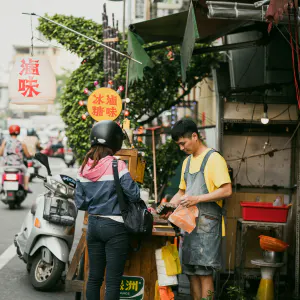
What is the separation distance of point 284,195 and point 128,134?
2.26 m

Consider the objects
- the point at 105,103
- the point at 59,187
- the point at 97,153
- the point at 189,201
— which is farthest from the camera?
the point at 105,103

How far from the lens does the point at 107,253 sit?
553 cm

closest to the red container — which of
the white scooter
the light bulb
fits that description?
the light bulb

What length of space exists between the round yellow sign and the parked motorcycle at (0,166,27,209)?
5.61m

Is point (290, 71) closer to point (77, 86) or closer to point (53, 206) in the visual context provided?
point (53, 206)

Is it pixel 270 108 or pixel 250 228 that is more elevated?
pixel 270 108

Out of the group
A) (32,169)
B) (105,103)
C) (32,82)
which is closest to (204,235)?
(105,103)

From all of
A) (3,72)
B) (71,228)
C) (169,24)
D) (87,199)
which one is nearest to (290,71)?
(169,24)

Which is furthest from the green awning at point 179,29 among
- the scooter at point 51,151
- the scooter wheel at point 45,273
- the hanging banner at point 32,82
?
the scooter at point 51,151

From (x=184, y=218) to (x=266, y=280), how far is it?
1929 millimetres

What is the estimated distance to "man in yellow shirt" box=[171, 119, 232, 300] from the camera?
6016mm

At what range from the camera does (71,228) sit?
25.8 ft

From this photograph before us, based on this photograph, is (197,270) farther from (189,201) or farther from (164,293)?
(189,201)

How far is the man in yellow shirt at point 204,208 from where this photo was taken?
6.02 m
